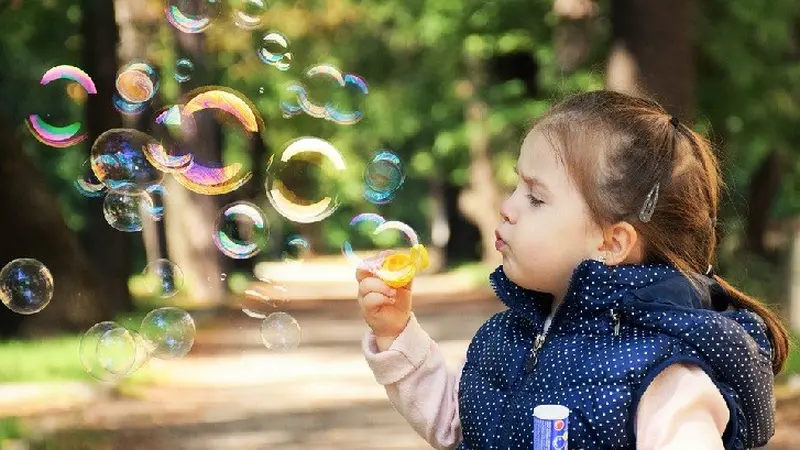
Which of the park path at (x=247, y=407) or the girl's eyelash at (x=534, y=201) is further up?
the girl's eyelash at (x=534, y=201)

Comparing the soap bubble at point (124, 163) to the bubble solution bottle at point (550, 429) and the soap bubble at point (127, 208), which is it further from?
the bubble solution bottle at point (550, 429)

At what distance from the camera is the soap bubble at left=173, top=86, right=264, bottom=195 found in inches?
204

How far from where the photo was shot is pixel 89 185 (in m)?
5.48

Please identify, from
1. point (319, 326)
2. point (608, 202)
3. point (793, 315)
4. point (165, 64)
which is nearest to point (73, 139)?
point (608, 202)

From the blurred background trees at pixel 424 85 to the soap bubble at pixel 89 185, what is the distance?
28cm

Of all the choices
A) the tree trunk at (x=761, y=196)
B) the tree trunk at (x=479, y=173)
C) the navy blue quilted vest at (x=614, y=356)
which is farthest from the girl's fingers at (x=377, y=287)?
the tree trunk at (x=479, y=173)

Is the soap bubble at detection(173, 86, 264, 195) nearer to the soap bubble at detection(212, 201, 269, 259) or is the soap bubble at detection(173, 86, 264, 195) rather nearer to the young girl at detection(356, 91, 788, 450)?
the soap bubble at detection(212, 201, 269, 259)

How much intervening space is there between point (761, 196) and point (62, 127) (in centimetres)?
1676

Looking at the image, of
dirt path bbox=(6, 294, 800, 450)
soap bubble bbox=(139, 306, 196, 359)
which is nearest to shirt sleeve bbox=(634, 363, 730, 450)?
soap bubble bbox=(139, 306, 196, 359)

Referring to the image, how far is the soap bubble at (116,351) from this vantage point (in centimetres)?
513

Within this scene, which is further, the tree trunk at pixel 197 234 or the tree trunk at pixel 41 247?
the tree trunk at pixel 197 234

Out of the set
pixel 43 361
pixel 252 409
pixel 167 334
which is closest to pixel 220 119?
pixel 167 334

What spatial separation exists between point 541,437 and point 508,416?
10.7 inches

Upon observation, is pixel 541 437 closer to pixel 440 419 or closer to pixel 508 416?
pixel 508 416
